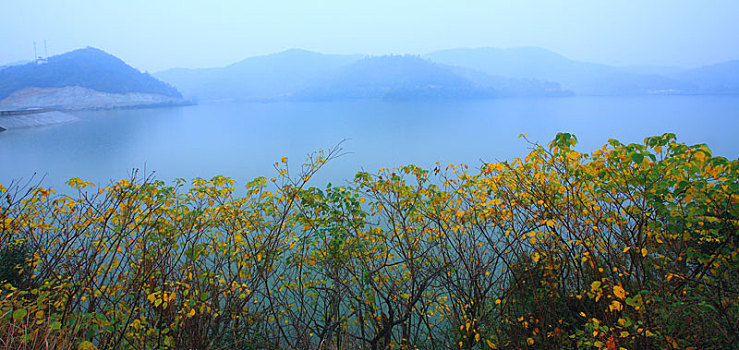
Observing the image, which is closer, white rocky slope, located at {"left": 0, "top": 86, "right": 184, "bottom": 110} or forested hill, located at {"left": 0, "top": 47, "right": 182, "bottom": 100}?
white rocky slope, located at {"left": 0, "top": 86, "right": 184, "bottom": 110}

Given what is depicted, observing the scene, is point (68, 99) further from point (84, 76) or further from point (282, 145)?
point (282, 145)

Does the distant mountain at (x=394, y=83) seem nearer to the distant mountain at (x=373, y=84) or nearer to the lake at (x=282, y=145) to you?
the distant mountain at (x=373, y=84)

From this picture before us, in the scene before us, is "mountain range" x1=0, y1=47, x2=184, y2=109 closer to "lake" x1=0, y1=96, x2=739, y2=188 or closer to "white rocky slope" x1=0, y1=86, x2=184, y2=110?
"white rocky slope" x1=0, y1=86, x2=184, y2=110

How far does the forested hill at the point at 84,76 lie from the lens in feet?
141

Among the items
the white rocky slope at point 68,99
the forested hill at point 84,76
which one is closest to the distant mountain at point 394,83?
the forested hill at point 84,76

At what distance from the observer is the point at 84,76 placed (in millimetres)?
48562

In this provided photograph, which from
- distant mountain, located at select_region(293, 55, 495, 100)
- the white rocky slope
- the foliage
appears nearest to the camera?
the foliage

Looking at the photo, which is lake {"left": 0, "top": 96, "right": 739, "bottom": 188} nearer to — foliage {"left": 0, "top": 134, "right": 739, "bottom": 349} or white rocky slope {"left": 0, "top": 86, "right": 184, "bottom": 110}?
foliage {"left": 0, "top": 134, "right": 739, "bottom": 349}

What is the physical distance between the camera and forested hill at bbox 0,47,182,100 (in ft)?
141

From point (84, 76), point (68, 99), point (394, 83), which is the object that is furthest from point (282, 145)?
point (394, 83)

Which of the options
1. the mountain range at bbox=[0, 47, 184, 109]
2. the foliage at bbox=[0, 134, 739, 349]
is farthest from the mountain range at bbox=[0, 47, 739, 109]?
the foliage at bbox=[0, 134, 739, 349]

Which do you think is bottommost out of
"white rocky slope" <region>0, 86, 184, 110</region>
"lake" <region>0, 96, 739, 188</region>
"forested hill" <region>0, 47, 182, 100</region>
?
"lake" <region>0, 96, 739, 188</region>

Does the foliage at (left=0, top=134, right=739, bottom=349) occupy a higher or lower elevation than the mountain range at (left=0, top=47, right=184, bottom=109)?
lower

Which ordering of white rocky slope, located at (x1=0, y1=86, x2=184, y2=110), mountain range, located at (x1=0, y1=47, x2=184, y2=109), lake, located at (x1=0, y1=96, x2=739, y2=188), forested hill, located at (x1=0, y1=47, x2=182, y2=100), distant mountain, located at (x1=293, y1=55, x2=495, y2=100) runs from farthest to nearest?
distant mountain, located at (x1=293, y1=55, x2=495, y2=100) < forested hill, located at (x1=0, y1=47, x2=182, y2=100) < mountain range, located at (x1=0, y1=47, x2=184, y2=109) < white rocky slope, located at (x1=0, y1=86, x2=184, y2=110) < lake, located at (x1=0, y1=96, x2=739, y2=188)
